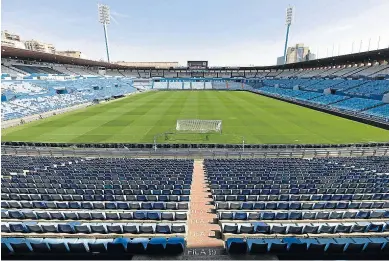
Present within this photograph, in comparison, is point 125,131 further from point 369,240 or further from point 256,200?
point 369,240

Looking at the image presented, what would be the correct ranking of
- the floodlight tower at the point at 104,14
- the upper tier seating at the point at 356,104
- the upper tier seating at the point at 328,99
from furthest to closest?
the floodlight tower at the point at 104,14
the upper tier seating at the point at 328,99
the upper tier seating at the point at 356,104

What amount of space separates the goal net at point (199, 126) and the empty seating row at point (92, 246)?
2268 centimetres

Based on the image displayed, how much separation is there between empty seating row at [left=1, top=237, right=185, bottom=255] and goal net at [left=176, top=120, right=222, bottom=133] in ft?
74.4

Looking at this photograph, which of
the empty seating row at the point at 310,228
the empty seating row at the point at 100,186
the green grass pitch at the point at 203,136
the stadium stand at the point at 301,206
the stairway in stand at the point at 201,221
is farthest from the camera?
the green grass pitch at the point at 203,136

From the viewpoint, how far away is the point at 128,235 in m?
6.59

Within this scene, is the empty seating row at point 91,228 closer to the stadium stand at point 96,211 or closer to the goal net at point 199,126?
the stadium stand at point 96,211

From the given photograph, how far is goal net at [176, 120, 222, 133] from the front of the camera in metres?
28.8

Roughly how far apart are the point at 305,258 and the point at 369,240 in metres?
1.64

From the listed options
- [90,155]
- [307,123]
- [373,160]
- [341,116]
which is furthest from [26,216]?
[341,116]

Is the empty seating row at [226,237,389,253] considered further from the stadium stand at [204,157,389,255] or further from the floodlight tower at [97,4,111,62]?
the floodlight tower at [97,4,111,62]

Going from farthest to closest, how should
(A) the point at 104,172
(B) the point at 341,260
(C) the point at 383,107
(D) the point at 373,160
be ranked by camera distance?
(C) the point at 383,107 < (D) the point at 373,160 < (A) the point at 104,172 < (B) the point at 341,260

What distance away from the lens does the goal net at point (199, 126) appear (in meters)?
28.8

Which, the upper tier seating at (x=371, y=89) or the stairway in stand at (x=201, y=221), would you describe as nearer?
the stairway in stand at (x=201, y=221)

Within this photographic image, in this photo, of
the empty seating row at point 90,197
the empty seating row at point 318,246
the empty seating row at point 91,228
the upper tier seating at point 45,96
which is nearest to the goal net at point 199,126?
the empty seating row at point 90,197
